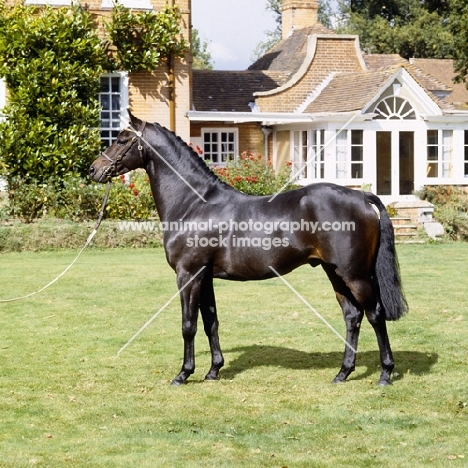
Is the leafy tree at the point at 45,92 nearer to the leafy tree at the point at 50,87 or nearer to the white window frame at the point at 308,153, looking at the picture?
the leafy tree at the point at 50,87

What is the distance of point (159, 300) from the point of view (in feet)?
42.3

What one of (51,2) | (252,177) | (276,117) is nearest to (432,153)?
(276,117)

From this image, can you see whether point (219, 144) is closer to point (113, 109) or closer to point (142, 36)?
point (113, 109)

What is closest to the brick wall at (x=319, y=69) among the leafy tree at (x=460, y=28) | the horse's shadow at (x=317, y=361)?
the leafy tree at (x=460, y=28)

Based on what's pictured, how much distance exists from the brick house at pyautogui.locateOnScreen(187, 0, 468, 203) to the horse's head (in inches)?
591

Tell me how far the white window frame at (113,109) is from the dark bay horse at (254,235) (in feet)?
47.4

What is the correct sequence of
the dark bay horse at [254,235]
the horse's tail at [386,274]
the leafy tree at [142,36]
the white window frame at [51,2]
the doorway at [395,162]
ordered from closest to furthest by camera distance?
the dark bay horse at [254,235] < the horse's tail at [386,274] < the white window frame at [51,2] < the leafy tree at [142,36] < the doorway at [395,162]

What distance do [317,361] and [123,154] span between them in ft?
9.69

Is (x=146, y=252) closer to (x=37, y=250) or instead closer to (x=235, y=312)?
(x=37, y=250)

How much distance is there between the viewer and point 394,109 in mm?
24797

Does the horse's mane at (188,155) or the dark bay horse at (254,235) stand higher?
the horse's mane at (188,155)

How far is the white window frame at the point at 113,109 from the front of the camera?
2236cm

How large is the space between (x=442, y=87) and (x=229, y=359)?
24.7 m

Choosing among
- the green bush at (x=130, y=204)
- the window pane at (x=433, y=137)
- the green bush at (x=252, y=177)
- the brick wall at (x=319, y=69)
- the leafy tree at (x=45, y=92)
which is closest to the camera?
the green bush at (x=130, y=204)
